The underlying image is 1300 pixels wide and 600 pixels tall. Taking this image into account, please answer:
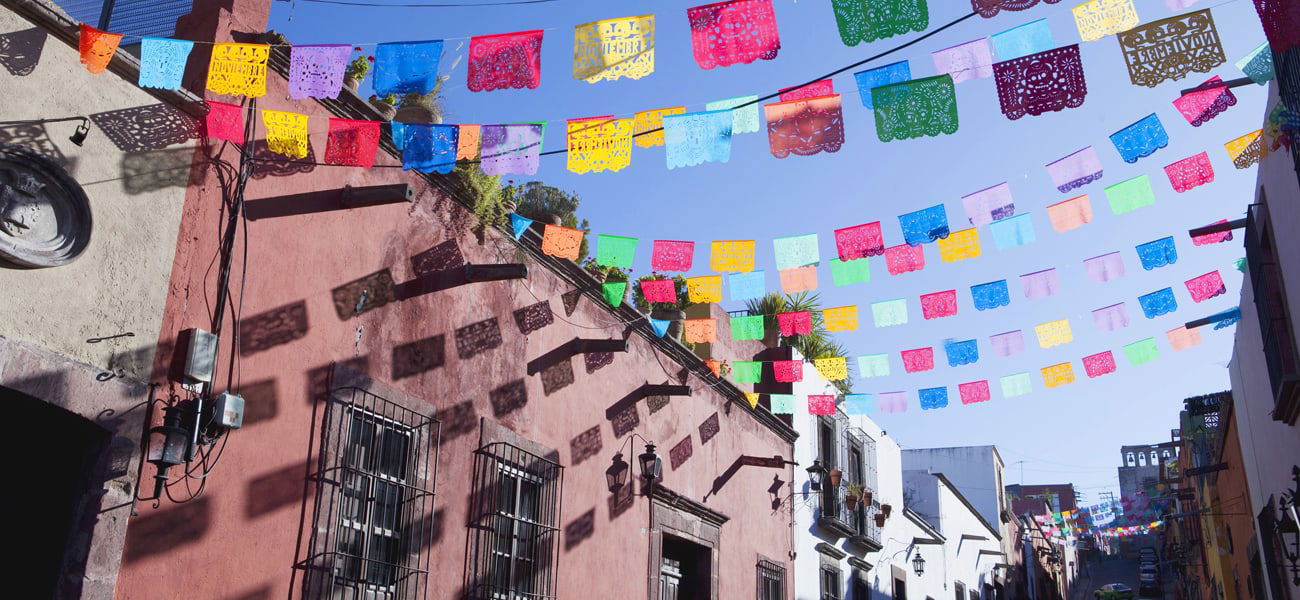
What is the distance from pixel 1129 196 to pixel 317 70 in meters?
6.03

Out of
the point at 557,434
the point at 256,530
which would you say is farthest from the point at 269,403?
the point at 557,434

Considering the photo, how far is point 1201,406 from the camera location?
16391 mm

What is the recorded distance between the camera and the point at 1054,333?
9648mm

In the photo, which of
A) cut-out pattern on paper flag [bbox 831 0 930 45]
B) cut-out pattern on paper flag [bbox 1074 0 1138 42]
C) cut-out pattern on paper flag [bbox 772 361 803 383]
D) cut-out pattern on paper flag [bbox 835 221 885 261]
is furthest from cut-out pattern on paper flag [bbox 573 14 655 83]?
cut-out pattern on paper flag [bbox 772 361 803 383]

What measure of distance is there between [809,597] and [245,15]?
10588 millimetres

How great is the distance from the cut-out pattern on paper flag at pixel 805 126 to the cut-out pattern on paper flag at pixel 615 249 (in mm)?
2032

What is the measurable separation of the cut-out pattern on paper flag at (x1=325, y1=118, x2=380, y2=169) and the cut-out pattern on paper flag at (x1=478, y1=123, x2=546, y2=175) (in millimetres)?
726

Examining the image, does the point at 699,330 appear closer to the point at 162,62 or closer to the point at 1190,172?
the point at 1190,172

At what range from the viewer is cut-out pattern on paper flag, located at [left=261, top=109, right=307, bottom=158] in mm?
5672

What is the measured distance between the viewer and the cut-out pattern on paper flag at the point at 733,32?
19.2ft

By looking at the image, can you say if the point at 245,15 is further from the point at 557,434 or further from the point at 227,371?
the point at 557,434

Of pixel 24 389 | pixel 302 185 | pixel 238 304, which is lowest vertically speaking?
pixel 24 389

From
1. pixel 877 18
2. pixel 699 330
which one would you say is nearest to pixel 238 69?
pixel 877 18

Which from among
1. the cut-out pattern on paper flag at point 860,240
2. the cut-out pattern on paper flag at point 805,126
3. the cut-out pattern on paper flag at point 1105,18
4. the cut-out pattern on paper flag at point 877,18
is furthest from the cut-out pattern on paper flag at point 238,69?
the cut-out pattern on paper flag at point 860,240
